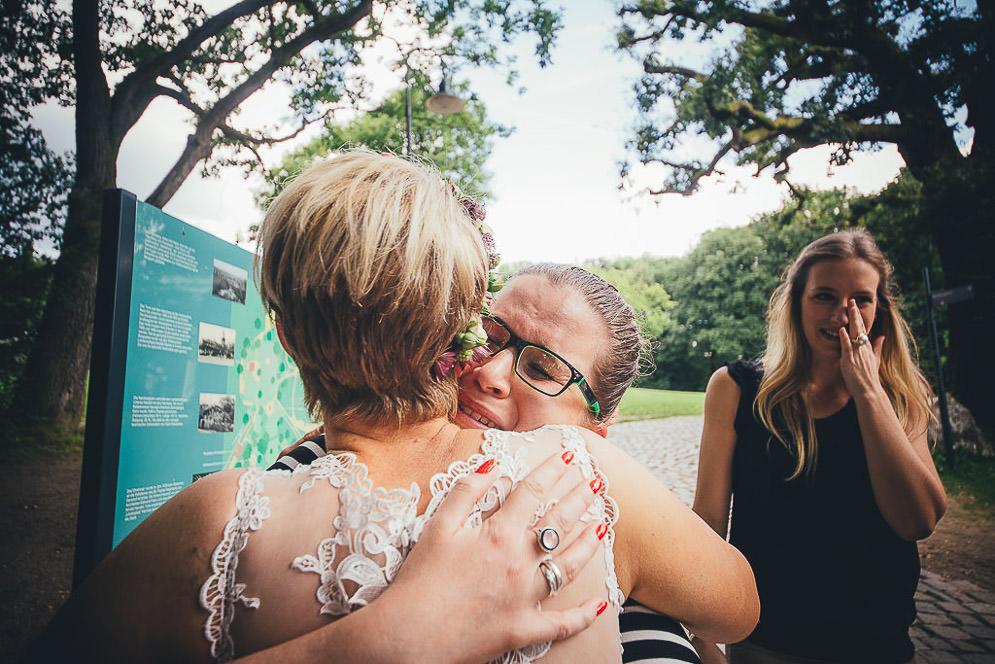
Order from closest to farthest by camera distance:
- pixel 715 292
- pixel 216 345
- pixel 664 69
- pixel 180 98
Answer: pixel 216 345 → pixel 180 98 → pixel 664 69 → pixel 715 292

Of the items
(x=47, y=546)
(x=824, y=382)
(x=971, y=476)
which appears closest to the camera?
(x=824, y=382)

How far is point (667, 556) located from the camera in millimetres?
1244

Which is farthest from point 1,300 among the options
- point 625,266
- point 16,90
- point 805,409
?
point 625,266

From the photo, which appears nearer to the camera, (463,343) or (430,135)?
(463,343)

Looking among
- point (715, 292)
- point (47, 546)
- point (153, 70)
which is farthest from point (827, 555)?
point (715, 292)

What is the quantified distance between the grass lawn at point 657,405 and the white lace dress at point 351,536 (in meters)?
22.5

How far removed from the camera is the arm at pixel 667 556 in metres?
1.23

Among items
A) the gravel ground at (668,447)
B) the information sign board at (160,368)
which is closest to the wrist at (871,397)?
the information sign board at (160,368)

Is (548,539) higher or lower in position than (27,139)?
lower

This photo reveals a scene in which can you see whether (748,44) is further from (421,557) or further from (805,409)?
(421,557)

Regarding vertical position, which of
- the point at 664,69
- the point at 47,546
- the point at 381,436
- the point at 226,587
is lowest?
the point at 47,546

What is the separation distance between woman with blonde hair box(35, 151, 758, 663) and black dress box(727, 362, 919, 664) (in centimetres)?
112

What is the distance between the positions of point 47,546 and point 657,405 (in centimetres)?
2567

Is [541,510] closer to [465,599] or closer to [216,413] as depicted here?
[465,599]
